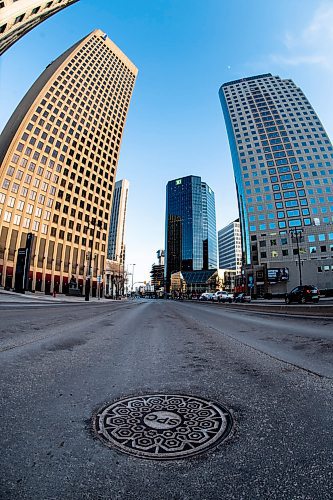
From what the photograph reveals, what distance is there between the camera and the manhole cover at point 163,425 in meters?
1.63

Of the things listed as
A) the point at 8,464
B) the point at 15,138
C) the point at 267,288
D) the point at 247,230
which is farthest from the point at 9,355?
the point at 247,230

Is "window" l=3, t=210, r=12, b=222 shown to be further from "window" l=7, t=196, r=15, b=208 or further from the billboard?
the billboard

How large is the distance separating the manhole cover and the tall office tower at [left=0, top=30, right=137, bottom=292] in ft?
144

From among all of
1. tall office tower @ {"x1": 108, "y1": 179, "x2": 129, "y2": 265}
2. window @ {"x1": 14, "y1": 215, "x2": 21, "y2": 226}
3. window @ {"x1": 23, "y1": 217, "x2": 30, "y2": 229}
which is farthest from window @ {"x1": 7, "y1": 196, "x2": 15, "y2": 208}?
tall office tower @ {"x1": 108, "y1": 179, "x2": 129, "y2": 265}

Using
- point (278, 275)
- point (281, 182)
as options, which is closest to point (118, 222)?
point (281, 182)

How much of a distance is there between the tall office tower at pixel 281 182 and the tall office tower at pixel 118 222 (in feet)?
285

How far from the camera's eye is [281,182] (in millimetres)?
80688

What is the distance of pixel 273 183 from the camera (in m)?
81.1

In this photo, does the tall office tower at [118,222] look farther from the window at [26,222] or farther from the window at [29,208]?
the window at [26,222]

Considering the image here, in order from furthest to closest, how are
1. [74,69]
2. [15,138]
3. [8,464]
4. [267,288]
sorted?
[74,69] → [267,288] → [15,138] → [8,464]

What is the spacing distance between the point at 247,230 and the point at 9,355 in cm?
8044

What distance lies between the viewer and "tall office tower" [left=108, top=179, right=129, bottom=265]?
6270 inches

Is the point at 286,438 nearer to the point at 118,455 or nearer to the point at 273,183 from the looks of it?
the point at 118,455

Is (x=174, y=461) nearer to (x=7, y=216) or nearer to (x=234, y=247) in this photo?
(x=7, y=216)
